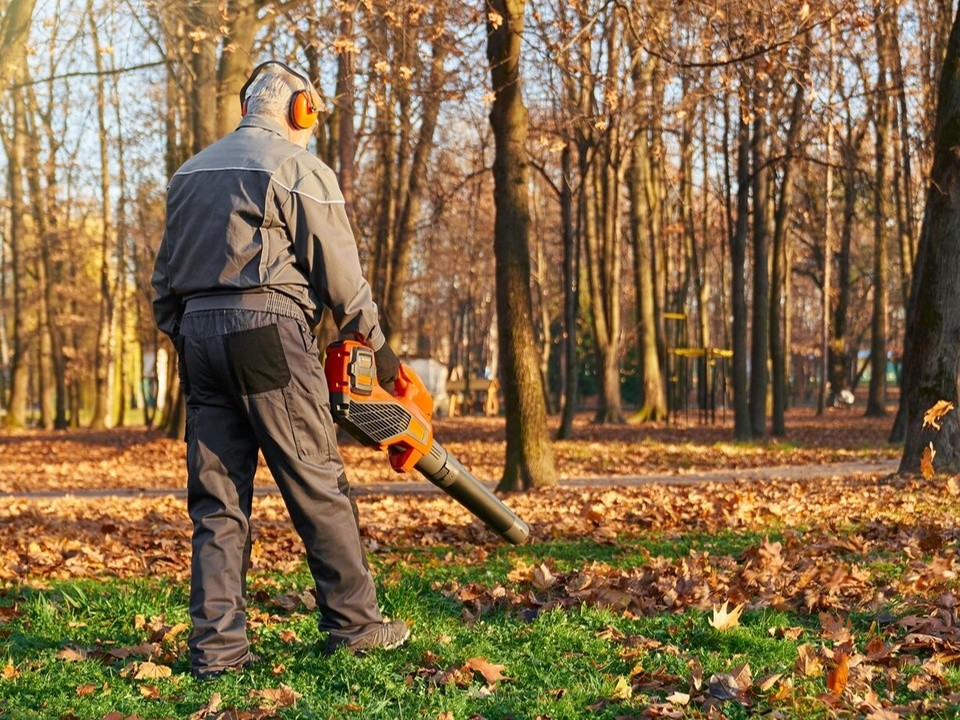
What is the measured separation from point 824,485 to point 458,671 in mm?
8879

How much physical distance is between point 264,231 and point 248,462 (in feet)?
3.33

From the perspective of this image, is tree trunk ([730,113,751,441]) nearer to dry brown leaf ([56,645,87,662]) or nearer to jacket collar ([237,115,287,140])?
jacket collar ([237,115,287,140])

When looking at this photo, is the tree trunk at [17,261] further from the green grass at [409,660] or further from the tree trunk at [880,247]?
the green grass at [409,660]

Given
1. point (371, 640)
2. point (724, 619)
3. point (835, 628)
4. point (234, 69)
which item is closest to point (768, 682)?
point (724, 619)

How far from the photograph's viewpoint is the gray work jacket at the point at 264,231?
14.7 feet

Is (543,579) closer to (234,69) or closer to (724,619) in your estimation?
(724,619)

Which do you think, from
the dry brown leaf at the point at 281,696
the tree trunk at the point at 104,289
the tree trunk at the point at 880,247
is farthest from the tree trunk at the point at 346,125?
the tree trunk at the point at 880,247

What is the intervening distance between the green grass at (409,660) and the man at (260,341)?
252mm

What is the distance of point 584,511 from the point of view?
32.7ft

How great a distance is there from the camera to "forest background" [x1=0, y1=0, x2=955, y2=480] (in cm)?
1246

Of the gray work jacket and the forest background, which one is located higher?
the forest background

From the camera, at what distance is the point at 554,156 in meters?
32.5

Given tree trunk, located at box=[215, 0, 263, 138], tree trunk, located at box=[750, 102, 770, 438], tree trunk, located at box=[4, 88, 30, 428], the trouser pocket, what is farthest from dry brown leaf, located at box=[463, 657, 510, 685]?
tree trunk, located at box=[4, 88, 30, 428]

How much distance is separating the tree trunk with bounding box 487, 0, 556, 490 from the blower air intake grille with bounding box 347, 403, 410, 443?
24.8ft
